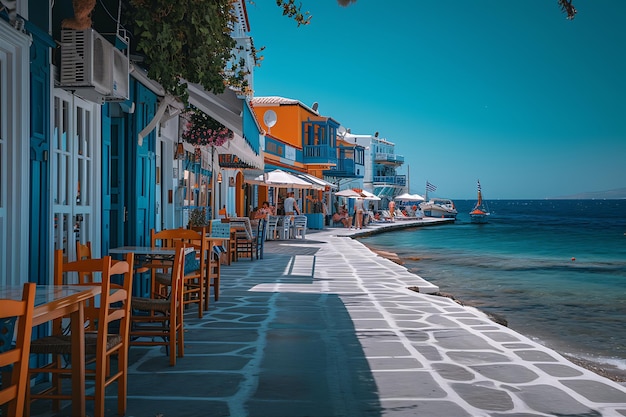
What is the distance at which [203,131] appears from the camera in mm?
10211

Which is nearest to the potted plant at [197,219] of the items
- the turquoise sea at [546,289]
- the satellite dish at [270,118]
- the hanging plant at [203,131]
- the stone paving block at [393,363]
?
the hanging plant at [203,131]

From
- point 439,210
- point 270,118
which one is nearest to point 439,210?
point 439,210

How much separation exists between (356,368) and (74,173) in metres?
2.97

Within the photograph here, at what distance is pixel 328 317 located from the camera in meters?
7.33

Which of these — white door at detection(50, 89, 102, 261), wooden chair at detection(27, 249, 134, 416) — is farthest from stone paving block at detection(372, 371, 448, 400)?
white door at detection(50, 89, 102, 261)

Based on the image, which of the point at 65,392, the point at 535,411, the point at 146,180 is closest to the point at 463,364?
the point at 535,411

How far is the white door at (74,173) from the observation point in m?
5.26

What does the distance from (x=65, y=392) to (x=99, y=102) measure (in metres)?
2.61

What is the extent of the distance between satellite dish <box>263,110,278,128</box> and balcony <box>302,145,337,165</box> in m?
2.25

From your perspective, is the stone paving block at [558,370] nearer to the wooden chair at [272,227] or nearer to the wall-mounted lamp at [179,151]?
the wall-mounted lamp at [179,151]

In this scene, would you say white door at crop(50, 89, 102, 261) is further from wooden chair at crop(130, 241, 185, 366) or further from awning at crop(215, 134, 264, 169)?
awning at crop(215, 134, 264, 169)

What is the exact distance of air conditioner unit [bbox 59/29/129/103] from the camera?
508cm

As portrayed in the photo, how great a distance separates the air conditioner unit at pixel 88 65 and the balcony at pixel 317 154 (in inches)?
1140

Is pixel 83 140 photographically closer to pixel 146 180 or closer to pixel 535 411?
pixel 146 180
